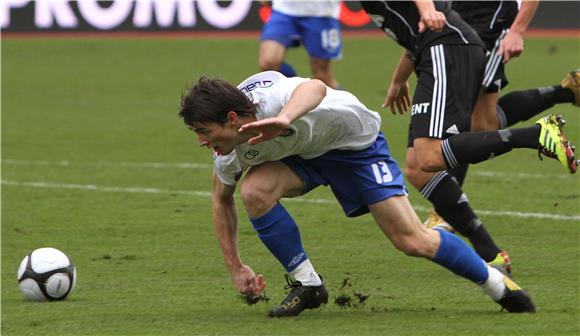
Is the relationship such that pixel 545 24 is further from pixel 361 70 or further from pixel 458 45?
pixel 458 45

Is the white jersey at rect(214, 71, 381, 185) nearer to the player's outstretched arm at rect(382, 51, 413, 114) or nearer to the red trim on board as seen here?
the player's outstretched arm at rect(382, 51, 413, 114)

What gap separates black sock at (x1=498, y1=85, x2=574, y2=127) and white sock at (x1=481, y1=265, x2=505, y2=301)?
2546 millimetres

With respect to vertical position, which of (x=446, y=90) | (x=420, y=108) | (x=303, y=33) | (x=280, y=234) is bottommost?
(x=303, y=33)

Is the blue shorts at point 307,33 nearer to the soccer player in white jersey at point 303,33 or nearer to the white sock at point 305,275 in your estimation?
the soccer player in white jersey at point 303,33

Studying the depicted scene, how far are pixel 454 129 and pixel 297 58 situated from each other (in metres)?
13.8

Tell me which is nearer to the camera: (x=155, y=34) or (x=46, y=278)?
(x=46, y=278)

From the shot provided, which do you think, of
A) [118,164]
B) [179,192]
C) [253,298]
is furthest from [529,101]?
[118,164]

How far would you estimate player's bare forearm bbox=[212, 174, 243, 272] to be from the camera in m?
6.03

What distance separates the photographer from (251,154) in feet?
18.8

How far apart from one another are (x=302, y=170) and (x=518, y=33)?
224 cm

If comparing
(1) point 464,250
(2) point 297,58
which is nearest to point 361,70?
(2) point 297,58

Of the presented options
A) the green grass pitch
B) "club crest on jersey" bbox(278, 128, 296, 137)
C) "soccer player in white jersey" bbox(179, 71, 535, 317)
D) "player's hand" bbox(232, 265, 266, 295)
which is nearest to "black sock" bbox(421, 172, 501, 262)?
the green grass pitch

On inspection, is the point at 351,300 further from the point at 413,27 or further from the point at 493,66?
the point at 493,66

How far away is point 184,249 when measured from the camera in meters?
7.79
